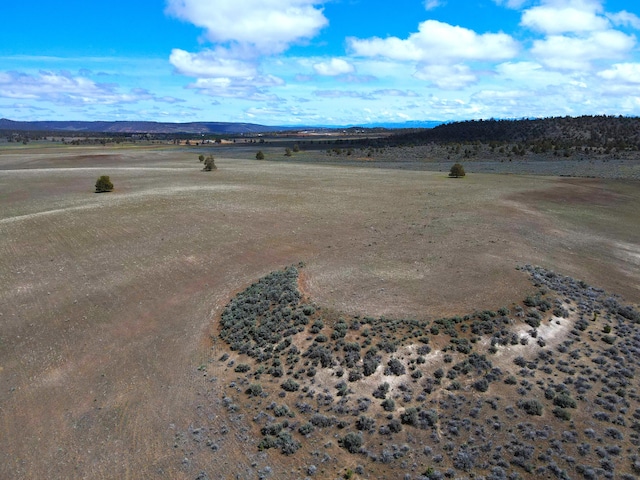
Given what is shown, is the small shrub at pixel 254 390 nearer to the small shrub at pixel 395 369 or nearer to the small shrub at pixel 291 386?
the small shrub at pixel 291 386

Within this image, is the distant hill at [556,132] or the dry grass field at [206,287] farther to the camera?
the distant hill at [556,132]

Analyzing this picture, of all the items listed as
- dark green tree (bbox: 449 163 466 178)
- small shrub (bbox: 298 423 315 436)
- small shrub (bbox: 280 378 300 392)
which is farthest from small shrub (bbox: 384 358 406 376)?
dark green tree (bbox: 449 163 466 178)

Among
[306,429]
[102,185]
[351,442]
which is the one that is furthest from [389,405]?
[102,185]

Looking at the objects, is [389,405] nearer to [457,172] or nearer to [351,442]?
[351,442]

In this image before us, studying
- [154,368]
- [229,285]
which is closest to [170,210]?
[229,285]

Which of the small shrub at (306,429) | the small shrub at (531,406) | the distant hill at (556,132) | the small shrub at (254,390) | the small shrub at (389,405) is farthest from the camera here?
the distant hill at (556,132)

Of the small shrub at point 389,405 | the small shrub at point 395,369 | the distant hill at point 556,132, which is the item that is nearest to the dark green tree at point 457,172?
the distant hill at point 556,132

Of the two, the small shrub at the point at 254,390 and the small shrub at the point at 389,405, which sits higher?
the small shrub at the point at 389,405

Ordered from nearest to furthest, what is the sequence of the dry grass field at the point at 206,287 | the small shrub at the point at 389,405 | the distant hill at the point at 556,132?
the dry grass field at the point at 206,287, the small shrub at the point at 389,405, the distant hill at the point at 556,132

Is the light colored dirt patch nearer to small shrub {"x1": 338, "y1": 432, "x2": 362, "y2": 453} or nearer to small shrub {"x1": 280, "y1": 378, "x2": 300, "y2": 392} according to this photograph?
small shrub {"x1": 338, "y1": 432, "x2": 362, "y2": 453}
